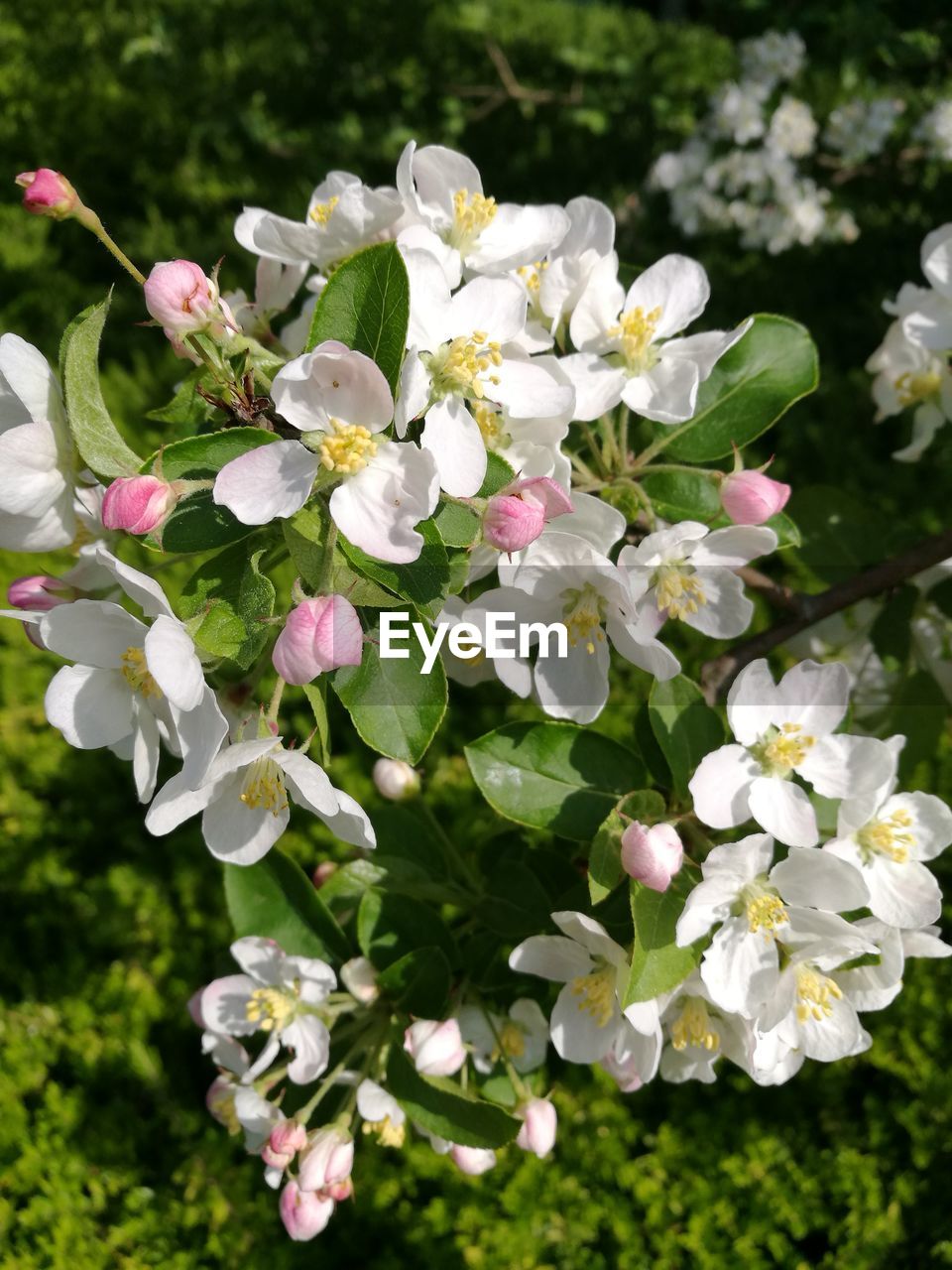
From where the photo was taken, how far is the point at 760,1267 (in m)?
1.96

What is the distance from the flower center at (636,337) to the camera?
119 cm

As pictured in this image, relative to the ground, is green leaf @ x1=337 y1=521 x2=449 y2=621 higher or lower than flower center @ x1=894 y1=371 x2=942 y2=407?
→ higher

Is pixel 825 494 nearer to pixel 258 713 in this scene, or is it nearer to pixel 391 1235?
pixel 258 713

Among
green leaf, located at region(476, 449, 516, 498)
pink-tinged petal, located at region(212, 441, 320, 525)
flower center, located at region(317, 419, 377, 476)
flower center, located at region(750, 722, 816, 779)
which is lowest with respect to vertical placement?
flower center, located at region(750, 722, 816, 779)

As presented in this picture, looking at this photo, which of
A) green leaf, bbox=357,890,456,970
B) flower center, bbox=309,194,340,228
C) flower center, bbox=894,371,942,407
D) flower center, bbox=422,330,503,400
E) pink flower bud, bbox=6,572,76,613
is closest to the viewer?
flower center, bbox=422,330,503,400

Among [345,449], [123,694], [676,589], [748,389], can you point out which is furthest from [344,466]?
[748,389]

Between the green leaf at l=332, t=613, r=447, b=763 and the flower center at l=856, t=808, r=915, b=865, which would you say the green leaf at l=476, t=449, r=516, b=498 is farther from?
the flower center at l=856, t=808, r=915, b=865

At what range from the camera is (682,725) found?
48.5 inches

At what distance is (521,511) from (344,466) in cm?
16

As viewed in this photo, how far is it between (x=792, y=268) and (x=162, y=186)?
89.6 inches

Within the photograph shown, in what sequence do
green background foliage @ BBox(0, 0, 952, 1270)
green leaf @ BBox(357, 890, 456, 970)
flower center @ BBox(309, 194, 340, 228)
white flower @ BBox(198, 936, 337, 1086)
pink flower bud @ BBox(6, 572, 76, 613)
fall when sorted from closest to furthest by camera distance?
pink flower bud @ BBox(6, 572, 76, 613) → flower center @ BBox(309, 194, 340, 228) → white flower @ BBox(198, 936, 337, 1086) → green leaf @ BBox(357, 890, 456, 970) → green background foliage @ BBox(0, 0, 952, 1270)

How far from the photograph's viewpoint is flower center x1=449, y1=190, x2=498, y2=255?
115 cm

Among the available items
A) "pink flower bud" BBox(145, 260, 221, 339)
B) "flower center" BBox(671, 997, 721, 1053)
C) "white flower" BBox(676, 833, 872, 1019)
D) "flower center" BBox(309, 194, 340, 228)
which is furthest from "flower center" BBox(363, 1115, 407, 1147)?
"flower center" BBox(309, 194, 340, 228)

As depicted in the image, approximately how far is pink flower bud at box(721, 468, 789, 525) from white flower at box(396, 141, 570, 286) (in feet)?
1.04
